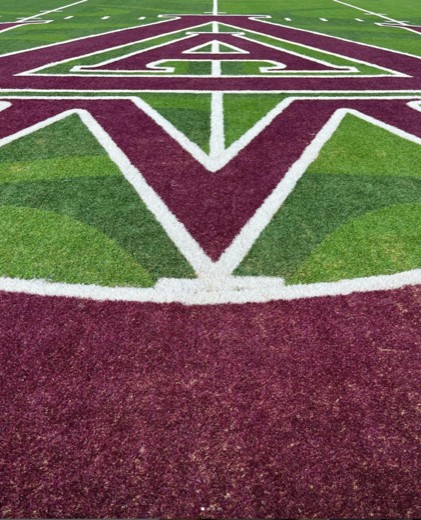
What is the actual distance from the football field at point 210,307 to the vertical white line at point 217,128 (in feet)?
0.20

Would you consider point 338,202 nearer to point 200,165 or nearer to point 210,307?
point 200,165

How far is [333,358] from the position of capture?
290 cm

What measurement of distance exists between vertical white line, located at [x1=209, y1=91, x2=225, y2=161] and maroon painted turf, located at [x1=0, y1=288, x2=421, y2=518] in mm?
2942

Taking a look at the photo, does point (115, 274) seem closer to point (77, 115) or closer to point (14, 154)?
point (14, 154)

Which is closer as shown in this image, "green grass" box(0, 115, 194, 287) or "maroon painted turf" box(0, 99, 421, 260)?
"green grass" box(0, 115, 194, 287)

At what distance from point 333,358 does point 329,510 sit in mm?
970

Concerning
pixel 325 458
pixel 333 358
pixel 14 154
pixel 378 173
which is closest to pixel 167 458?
pixel 325 458

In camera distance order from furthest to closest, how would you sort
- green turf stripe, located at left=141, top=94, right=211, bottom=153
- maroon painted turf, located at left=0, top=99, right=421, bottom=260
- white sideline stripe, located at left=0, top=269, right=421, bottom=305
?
1. green turf stripe, located at left=141, top=94, right=211, bottom=153
2. maroon painted turf, located at left=0, top=99, right=421, bottom=260
3. white sideline stripe, located at left=0, top=269, right=421, bottom=305

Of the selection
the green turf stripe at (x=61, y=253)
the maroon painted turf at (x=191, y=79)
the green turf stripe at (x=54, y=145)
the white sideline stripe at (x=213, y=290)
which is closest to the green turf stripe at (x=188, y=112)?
the maroon painted turf at (x=191, y=79)

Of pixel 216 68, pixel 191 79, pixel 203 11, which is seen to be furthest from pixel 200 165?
pixel 203 11

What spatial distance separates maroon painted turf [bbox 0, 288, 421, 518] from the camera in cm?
218

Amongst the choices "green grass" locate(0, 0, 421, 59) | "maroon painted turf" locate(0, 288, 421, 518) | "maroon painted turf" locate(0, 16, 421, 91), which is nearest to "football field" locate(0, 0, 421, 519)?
"maroon painted turf" locate(0, 288, 421, 518)

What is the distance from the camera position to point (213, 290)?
347cm

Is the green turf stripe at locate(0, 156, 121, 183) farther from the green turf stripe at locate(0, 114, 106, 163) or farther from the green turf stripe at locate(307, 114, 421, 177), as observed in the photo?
the green turf stripe at locate(307, 114, 421, 177)
